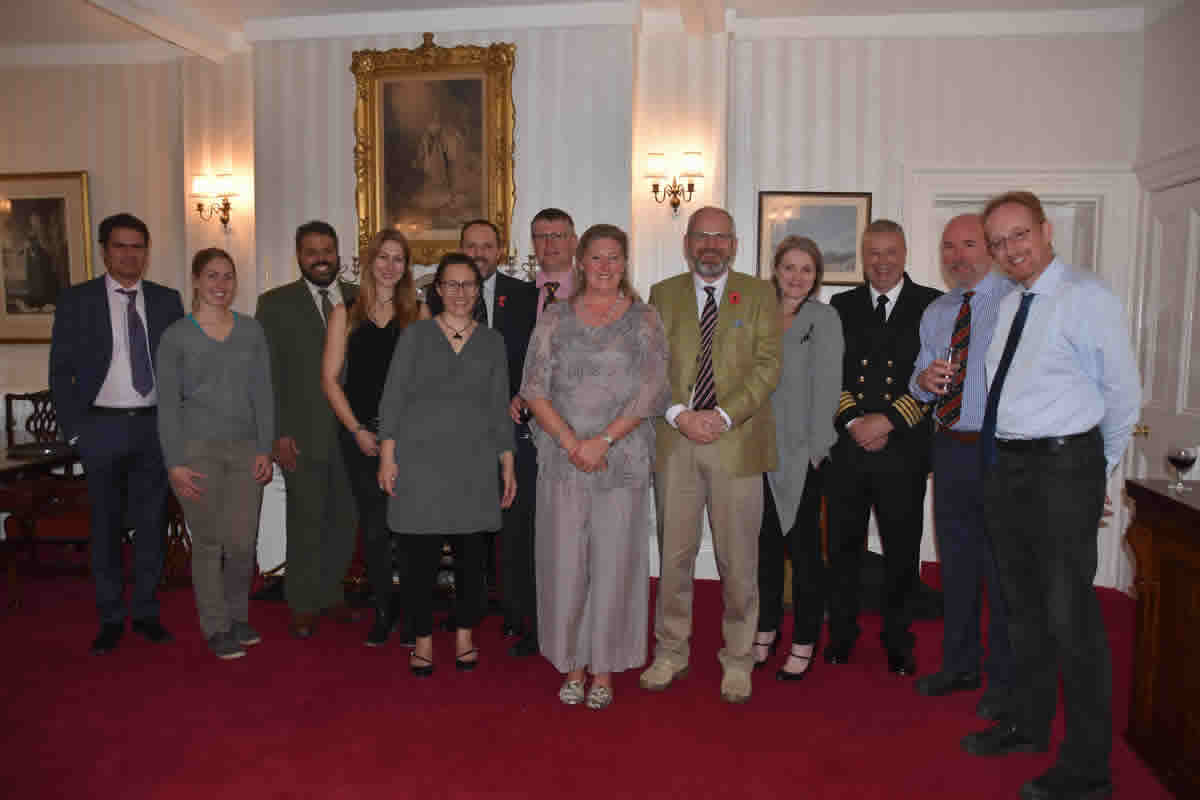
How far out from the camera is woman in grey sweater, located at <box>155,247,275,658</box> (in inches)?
132

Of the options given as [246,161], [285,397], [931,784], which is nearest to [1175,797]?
[931,784]

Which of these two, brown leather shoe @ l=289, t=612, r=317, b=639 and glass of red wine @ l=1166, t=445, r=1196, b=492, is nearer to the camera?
glass of red wine @ l=1166, t=445, r=1196, b=492

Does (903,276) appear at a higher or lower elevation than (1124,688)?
higher

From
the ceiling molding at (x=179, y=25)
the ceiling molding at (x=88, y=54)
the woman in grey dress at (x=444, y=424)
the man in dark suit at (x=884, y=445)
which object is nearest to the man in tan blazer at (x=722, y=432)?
the man in dark suit at (x=884, y=445)

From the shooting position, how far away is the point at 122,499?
368cm

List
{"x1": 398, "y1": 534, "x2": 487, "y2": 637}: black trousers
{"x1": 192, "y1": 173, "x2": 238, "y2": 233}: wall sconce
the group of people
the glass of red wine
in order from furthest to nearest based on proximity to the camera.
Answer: {"x1": 192, "y1": 173, "x2": 238, "y2": 233}: wall sconce → {"x1": 398, "y1": 534, "x2": 487, "y2": 637}: black trousers → the glass of red wine → the group of people

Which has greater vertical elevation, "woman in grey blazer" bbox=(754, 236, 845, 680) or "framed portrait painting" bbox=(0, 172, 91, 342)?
"framed portrait painting" bbox=(0, 172, 91, 342)

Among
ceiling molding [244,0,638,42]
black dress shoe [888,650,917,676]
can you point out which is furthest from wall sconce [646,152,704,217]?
black dress shoe [888,650,917,676]

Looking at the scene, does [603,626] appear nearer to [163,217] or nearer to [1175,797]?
[1175,797]

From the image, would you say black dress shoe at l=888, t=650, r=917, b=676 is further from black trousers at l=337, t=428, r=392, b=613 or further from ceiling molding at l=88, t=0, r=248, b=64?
ceiling molding at l=88, t=0, r=248, b=64

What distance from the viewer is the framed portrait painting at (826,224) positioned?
5168 millimetres

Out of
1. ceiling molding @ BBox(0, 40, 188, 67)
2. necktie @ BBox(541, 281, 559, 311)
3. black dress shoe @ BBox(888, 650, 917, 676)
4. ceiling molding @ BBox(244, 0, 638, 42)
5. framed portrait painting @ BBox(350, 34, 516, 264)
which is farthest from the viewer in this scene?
ceiling molding @ BBox(0, 40, 188, 67)

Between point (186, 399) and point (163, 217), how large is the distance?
313 centimetres

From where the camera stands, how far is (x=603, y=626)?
116 inches
